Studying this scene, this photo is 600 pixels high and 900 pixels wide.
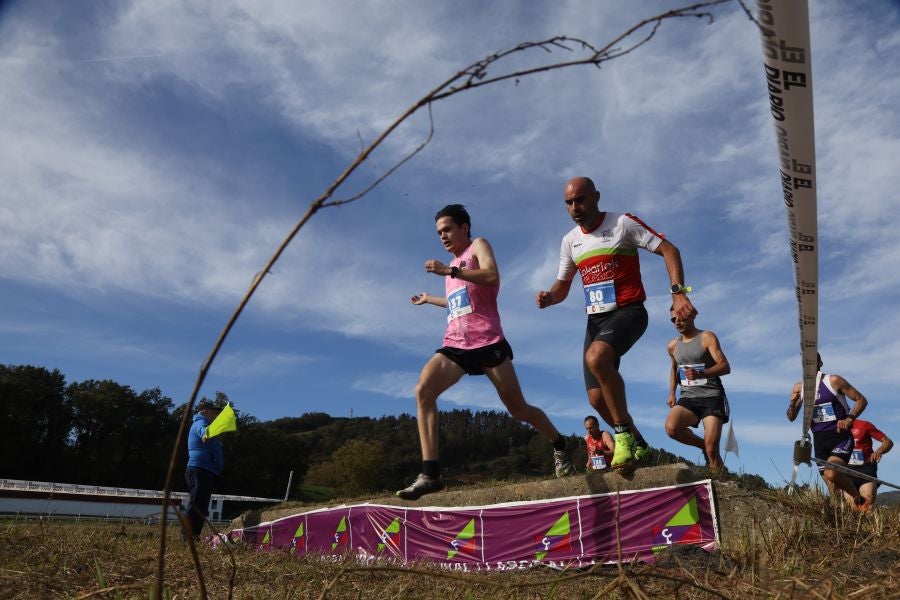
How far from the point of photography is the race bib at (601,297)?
4.49 metres

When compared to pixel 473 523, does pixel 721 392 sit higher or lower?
higher

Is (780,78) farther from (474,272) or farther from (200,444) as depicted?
(200,444)

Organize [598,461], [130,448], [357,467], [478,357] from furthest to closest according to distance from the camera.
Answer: [130,448]
[357,467]
[598,461]
[478,357]

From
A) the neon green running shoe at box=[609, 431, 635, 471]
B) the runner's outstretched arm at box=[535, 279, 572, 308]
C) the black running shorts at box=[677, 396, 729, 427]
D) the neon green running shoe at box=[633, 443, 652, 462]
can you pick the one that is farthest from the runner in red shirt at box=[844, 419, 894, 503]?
the runner's outstretched arm at box=[535, 279, 572, 308]

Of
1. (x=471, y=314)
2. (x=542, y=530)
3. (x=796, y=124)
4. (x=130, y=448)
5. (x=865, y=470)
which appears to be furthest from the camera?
(x=130, y=448)

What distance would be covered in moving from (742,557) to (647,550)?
1025 millimetres

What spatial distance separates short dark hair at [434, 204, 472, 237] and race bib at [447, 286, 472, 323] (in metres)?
0.72

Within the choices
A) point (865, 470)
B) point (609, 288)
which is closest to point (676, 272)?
point (609, 288)

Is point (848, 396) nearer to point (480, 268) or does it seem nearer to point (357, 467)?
point (480, 268)

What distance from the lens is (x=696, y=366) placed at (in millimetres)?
5664

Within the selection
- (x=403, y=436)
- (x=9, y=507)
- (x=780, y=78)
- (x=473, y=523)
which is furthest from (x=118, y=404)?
(x=780, y=78)

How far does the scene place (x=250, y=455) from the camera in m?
44.2

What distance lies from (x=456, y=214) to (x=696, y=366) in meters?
2.70

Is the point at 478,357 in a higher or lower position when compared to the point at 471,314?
lower
